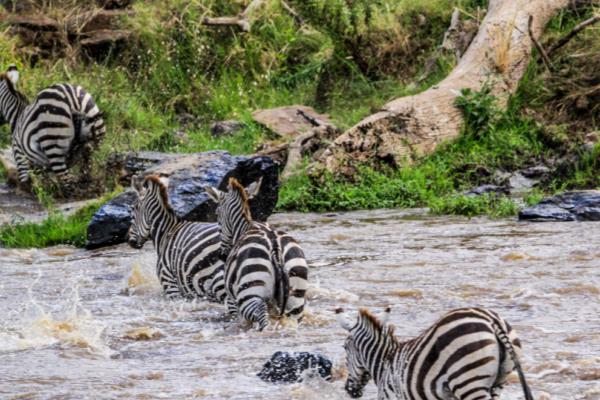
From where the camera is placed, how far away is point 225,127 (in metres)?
17.1

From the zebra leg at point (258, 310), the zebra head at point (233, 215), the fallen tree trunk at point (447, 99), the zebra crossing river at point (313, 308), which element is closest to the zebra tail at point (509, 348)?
the zebra crossing river at point (313, 308)

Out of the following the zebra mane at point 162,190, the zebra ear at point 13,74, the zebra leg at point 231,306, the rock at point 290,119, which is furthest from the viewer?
the rock at point 290,119

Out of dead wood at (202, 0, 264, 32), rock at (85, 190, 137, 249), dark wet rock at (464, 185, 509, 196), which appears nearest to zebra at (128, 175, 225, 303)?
rock at (85, 190, 137, 249)

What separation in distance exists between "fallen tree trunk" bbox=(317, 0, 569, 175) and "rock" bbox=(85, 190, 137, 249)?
105 inches

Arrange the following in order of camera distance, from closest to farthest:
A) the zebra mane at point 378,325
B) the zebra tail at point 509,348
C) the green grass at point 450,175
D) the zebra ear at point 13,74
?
the zebra tail at point 509,348 → the zebra mane at point 378,325 → the green grass at point 450,175 → the zebra ear at point 13,74

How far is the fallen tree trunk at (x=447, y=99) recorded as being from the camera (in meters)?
14.6

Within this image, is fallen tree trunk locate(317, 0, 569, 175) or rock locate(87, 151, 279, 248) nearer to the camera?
rock locate(87, 151, 279, 248)

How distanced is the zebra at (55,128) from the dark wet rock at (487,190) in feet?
16.3

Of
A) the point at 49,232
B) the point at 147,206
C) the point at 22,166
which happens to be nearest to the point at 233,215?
the point at 147,206

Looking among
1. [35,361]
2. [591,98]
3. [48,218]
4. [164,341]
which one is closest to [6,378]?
[35,361]

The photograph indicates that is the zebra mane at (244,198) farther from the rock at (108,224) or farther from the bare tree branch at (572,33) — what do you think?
the bare tree branch at (572,33)

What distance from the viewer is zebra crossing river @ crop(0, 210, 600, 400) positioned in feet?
24.5

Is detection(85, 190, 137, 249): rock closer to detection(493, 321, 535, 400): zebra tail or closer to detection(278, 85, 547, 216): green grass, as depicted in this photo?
detection(278, 85, 547, 216): green grass

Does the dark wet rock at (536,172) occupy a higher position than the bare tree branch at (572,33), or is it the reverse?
the bare tree branch at (572,33)
